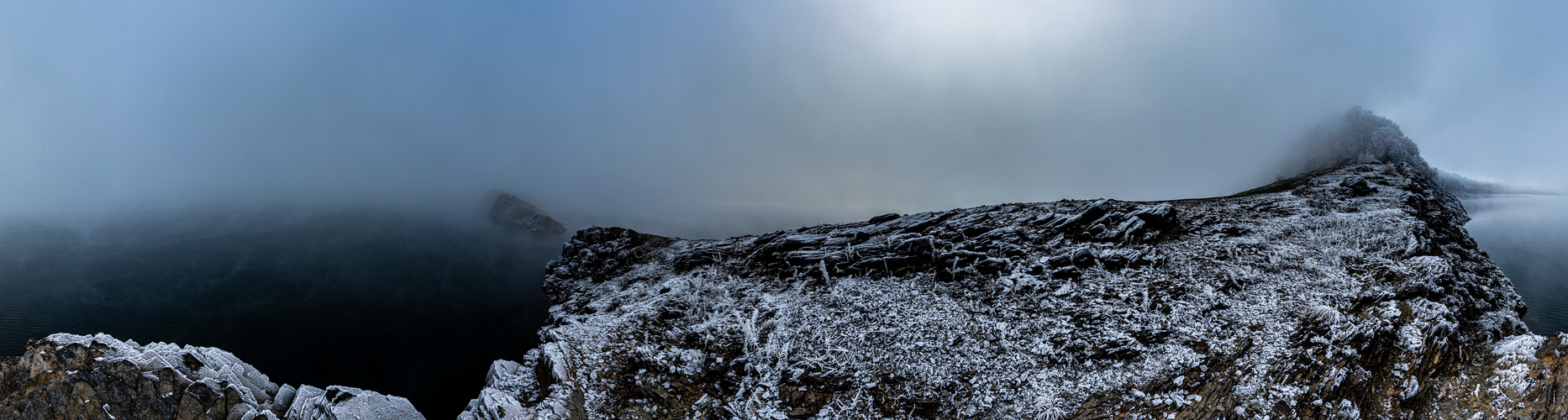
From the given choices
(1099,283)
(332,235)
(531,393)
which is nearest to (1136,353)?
(1099,283)

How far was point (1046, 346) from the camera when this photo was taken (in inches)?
493

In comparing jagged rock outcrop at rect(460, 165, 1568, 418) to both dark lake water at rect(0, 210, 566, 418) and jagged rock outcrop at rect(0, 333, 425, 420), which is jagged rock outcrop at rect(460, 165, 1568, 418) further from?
dark lake water at rect(0, 210, 566, 418)

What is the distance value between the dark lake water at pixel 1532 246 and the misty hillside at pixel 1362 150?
3.28 metres

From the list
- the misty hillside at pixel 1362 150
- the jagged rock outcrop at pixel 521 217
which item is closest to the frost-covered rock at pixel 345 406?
the jagged rock outcrop at pixel 521 217

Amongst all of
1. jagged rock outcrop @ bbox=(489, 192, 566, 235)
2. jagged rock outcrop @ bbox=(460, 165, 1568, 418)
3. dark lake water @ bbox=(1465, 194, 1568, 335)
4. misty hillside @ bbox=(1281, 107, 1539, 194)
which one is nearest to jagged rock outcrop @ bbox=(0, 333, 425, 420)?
jagged rock outcrop @ bbox=(460, 165, 1568, 418)

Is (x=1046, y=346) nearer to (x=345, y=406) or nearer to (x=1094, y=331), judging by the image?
(x=1094, y=331)

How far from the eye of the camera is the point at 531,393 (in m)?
12.7

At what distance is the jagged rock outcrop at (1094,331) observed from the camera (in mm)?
10109

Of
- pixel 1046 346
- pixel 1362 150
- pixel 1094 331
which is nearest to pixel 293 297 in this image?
pixel 1046 346

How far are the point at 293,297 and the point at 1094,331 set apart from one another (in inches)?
1717

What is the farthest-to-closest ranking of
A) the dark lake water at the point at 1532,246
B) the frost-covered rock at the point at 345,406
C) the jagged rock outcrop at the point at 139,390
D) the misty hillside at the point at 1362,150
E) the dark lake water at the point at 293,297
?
1. the misty hillside at the point at 1362,150
2. the dark lake water at the point at 293,297
3. the dark lake water at the point at 1532,246
4. the frost-covered rock at the point at 345,406
5. the jagged rock outcrop at the point at 139,390

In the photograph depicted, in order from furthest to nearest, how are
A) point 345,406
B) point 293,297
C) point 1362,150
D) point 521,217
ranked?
point 521,217
point 1362,150
point 293,297
point 345,406

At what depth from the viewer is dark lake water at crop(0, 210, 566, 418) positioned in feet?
63.3

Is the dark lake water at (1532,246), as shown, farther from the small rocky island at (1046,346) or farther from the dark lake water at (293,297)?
the dark lake water at (293,297)
